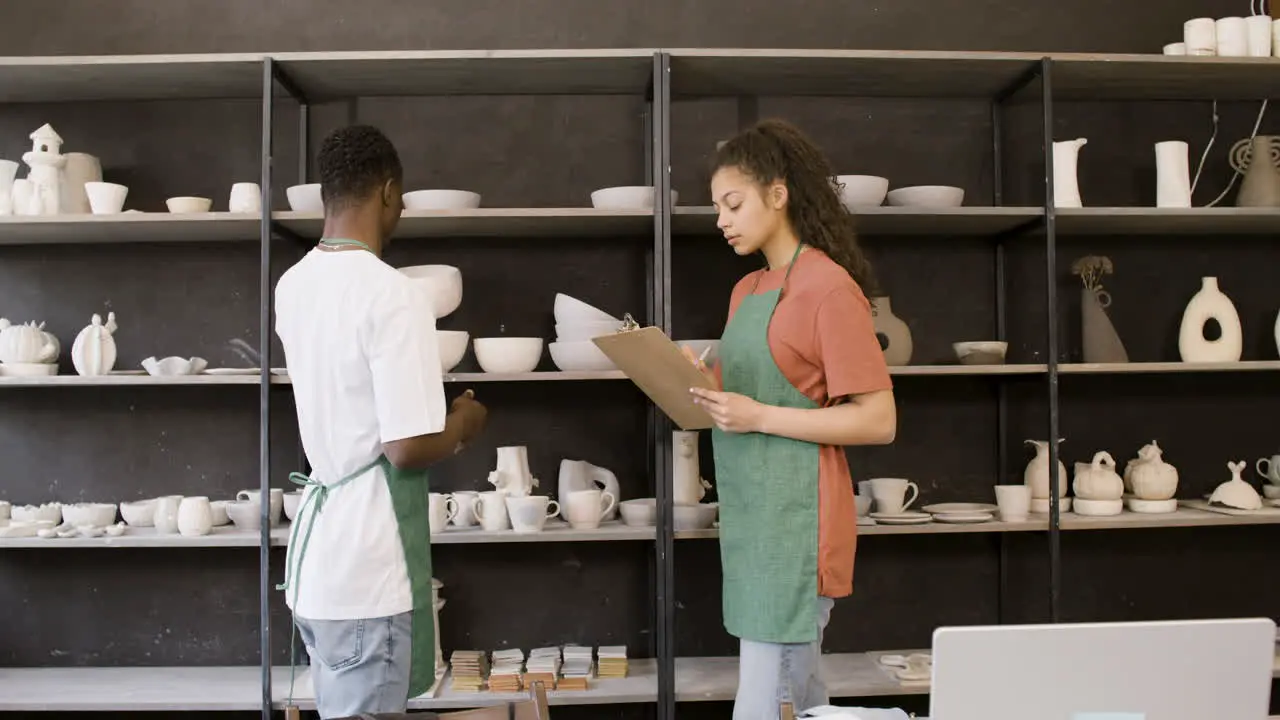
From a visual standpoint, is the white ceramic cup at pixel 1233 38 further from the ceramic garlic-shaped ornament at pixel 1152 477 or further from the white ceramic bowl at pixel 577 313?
the white ceramic bowl at pixel 577 313

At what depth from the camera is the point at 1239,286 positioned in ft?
10.9

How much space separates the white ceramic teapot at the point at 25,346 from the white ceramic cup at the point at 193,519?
0.61 m

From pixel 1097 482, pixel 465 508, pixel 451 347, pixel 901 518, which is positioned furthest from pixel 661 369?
pixel 1097 482

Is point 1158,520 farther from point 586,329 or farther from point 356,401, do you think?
point 356,401

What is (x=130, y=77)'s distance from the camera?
2.94 meters

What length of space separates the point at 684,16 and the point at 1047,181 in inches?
47.7

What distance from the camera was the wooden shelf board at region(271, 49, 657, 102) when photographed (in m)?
2.79

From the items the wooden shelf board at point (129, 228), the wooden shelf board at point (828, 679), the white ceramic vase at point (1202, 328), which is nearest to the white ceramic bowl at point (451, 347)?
the wooden shelf board at point (129, 228)

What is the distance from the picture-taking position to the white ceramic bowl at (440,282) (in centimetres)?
291

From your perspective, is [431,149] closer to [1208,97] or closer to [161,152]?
[161,152]

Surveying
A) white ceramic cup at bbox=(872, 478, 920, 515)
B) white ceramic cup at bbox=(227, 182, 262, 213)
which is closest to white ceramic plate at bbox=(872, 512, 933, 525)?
white ceramic cup at bbox=(872, 478, 920, 515)

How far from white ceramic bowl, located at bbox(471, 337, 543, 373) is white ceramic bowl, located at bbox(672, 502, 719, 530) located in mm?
587

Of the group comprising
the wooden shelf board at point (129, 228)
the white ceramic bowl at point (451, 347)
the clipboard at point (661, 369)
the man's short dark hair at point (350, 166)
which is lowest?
the clipboard at point (661, 369)

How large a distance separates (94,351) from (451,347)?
1.02 meters
